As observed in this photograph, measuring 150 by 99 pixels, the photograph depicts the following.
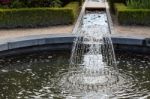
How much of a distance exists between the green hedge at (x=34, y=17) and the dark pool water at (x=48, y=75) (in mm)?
3037

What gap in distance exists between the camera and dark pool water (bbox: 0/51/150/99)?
1045 cm

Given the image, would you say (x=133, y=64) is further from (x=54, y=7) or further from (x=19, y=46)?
(x=54, y=7)

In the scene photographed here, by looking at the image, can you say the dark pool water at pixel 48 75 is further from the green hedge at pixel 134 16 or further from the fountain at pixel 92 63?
the green hedge at pixel 134 16

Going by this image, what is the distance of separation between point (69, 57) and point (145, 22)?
4.33 meters

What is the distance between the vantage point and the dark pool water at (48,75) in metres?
10.5

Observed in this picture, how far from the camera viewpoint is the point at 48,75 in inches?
472

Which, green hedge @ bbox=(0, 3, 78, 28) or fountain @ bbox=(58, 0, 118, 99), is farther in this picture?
green hedge @ bbox=(0, 3, 78, 28)

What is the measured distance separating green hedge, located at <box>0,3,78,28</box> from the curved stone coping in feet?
7.99

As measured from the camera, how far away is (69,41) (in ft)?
48.7

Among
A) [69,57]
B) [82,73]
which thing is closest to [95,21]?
[69,57]

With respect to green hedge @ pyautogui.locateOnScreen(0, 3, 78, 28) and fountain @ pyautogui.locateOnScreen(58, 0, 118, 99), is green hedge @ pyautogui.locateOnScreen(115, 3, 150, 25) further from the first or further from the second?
green hedge @ pyautogui.locateOnScreen(0, 3, 78, 28)

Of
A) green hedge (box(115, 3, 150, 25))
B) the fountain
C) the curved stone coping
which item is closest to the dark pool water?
the fountain

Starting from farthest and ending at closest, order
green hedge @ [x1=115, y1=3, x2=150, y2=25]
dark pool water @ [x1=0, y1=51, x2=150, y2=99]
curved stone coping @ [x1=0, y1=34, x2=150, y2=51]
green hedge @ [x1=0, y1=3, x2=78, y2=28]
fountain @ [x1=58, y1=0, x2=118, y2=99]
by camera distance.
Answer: green hedge @ [x1=0, y1=3, x2=78, y2=28] → green hedge @ [x1=115, y1=3, x2=150, y2=25] → curved stone coping @ [x1=0, y1=34, x2=150, y2=51] → fountain @ [x1=58, y1=0, x2=118, y2=99] → dark pool water @ [x1=0, y1=51, x2=150, y2=99]

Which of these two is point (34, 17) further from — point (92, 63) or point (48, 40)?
point (92, 63)
